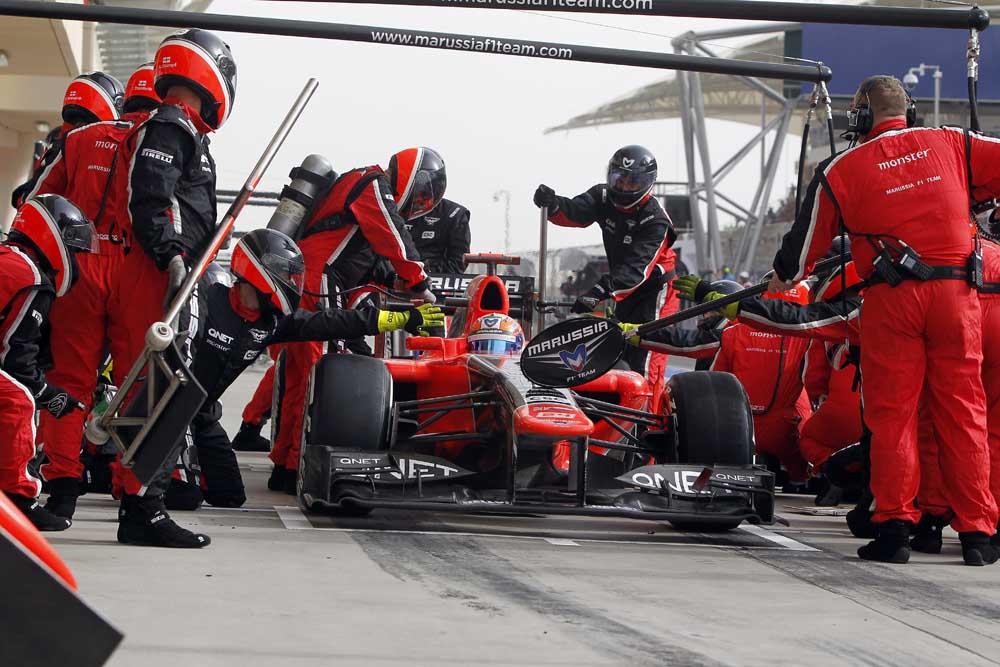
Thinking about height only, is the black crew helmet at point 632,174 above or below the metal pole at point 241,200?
above

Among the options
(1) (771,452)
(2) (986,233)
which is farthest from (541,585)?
(1) (771,452)

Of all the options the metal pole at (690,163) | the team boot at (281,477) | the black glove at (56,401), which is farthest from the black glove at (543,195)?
the metal pole at (690,163)

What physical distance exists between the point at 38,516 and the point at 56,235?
3.68 feet

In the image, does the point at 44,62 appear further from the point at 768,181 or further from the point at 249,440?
the point at 768,181

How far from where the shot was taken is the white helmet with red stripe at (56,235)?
5617mm

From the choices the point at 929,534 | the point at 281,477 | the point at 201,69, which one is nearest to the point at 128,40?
the point at 281,477

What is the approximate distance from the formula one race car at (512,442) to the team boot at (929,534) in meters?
0.65

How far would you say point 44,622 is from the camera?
7.14 ft

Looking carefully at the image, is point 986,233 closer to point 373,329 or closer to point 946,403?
point 946,403

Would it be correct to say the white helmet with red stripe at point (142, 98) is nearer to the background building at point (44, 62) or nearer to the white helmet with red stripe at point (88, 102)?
the white helmet with red stripe at point (88, 102)

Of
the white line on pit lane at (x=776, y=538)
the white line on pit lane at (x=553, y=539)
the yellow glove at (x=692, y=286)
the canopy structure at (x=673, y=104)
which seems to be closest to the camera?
the white line on pit lane at (x=553, y=539)

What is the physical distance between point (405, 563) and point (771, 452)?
3856 mm

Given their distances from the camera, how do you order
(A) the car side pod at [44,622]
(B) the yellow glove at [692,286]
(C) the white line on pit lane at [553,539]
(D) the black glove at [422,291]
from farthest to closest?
(D) the black glove at [422,291]
(B) the yellow glove at [692,286]
(C) the white line on pit lane at [553,539]
(A) the car side pod at [44,622]

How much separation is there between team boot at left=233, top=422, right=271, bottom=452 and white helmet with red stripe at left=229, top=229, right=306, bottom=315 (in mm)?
3498
